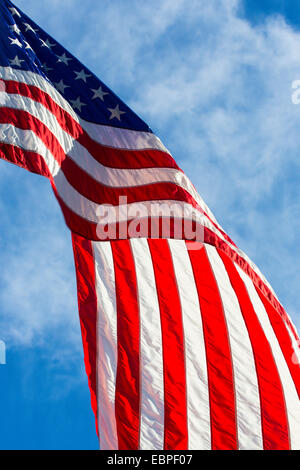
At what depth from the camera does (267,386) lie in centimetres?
1080

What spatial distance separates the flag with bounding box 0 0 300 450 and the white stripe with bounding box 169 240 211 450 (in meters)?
0.02

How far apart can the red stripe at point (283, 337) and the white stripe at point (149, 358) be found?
75.7 inches

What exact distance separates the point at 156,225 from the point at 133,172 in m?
1.12

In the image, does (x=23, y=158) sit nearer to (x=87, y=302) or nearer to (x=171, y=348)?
(x=87, y=302)

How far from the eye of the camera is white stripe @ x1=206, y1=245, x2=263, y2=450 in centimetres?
1054

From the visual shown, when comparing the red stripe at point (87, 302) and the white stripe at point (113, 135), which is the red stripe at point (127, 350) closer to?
the red stripe at point (87, 302)

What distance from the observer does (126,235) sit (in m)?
10.5

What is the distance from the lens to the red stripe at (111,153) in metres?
11.3

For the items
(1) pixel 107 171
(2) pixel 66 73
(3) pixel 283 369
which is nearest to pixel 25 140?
(1) pixel 107 171

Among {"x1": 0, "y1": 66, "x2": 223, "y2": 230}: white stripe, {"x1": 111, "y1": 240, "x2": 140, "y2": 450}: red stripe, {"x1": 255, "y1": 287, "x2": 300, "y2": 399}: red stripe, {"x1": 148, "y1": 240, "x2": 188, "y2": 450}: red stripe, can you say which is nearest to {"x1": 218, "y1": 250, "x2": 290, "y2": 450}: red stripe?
{"x1": 255, "y1": 287, "x2": 300, "y2": 399}: red stripe

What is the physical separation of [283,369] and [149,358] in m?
2.26

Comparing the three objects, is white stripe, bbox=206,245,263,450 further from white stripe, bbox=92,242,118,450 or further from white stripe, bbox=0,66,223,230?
white stripe, bbox=92,242,118,450

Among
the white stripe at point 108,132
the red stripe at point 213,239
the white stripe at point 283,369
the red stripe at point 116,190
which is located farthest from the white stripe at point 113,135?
the white stripe at point 283,369
